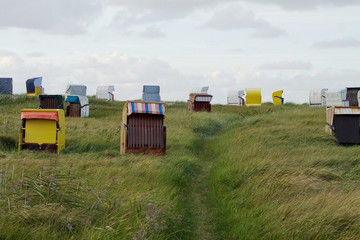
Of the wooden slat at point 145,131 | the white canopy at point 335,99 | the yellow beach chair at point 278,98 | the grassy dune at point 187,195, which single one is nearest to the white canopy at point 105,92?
the yellow beach chair at point 278,98

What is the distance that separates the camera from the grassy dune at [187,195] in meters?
5.58

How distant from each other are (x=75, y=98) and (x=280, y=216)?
70.0ft

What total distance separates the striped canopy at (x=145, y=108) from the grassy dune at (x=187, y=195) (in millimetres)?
1292

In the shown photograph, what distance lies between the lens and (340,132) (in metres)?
16.2

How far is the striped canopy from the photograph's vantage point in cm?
1305

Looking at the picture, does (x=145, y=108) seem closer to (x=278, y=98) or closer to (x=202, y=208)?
(x=202, y=208)

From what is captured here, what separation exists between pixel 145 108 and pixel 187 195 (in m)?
4.68

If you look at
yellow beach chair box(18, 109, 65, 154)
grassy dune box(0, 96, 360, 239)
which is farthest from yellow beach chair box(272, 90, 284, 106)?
yellow beach chair box(18, 109, 65, 154)

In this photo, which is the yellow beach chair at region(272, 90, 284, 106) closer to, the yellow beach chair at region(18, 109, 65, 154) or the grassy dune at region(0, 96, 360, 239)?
the grassy dune at region(0, 96, 360, 239)

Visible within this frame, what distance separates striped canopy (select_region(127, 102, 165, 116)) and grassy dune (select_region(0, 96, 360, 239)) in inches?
50.9

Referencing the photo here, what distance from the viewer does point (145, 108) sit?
1316cm

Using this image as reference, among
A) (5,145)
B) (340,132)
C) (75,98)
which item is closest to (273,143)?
(340,132)

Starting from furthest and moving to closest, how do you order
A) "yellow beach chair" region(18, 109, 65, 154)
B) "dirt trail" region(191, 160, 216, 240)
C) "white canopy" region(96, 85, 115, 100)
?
1. "white canopy" region(96, 85, 115, 100)
2. "yellow beach chair" region(18, 109, 65, 154)
3. "dirt trail" region(191, 160, 216, 240)

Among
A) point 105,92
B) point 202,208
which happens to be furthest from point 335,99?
point 202,208
